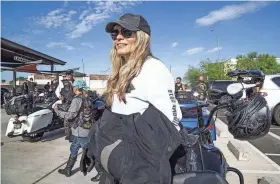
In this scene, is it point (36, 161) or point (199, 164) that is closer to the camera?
point (199, 164)

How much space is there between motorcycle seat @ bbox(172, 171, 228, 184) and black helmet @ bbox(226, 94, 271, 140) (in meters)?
0.47

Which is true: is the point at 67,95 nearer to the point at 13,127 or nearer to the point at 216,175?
the point at 13,127

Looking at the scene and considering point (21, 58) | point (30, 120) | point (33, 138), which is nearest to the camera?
point (30, 120)

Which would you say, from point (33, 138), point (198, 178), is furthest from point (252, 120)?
point (33, 138)

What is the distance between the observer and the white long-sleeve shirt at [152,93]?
1319 mm

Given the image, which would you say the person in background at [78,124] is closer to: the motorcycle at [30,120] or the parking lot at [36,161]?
the parking lot at [36,161]

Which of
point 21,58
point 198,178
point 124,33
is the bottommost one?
point 198,178

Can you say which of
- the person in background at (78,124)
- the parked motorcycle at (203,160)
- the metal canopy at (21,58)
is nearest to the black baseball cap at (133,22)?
the parked motorcycle at (203,160)

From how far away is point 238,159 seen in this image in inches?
194

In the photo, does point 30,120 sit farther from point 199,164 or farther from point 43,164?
point 199,164

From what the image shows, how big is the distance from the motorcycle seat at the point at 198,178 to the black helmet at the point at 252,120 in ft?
1.54

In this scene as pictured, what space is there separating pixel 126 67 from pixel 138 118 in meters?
0.32

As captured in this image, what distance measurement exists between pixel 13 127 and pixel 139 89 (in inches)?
234

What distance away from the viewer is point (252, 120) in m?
1.66
